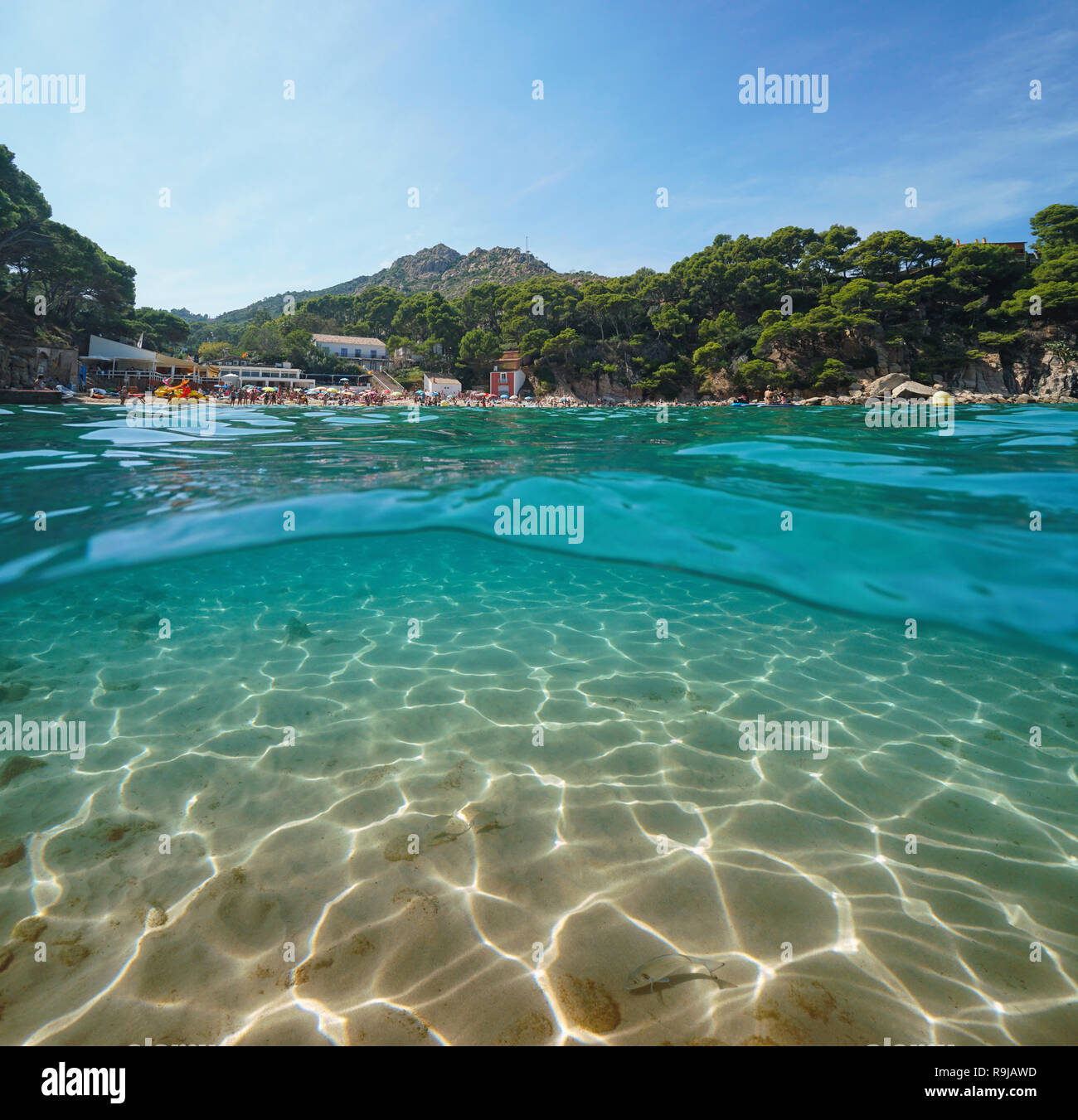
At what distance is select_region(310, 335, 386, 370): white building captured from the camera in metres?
83.8

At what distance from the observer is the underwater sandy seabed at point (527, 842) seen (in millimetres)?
2416

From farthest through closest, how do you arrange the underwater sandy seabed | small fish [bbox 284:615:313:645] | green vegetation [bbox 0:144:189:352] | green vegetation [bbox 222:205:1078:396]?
green vegetation [bbox 222:205:1078:396] < green vegetation [bbox 0:144:189:352] < small fish [bbox 284:615:313:645] < the underwater sandy seabed

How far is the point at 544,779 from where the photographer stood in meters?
4.04

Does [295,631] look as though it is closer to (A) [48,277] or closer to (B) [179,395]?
(B) [179,395]

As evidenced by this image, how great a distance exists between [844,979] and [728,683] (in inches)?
124

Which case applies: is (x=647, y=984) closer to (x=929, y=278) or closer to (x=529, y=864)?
(x=529, y=864)

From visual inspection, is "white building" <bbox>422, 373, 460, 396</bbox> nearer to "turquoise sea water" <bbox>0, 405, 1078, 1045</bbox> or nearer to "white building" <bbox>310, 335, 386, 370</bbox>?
"white building" <bbox>310, 335, 386, 370</bbox>

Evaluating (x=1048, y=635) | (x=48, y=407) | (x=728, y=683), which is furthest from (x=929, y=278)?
(x=48, y=407)

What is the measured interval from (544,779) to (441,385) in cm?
7039

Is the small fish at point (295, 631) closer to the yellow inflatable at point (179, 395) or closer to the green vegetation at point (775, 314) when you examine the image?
the yellow inflatable at point (179, 395)

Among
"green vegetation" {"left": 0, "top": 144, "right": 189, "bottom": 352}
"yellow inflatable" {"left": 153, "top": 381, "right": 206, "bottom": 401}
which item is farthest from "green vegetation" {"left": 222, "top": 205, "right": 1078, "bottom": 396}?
"yellow inflatable" {"left": 153, "top": 381, "right": 206, "bottom": 401}

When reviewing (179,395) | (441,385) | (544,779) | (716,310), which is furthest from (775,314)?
(544,779)

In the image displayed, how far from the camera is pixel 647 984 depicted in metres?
2.50

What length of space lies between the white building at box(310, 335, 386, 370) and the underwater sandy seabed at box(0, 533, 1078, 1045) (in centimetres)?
8487
